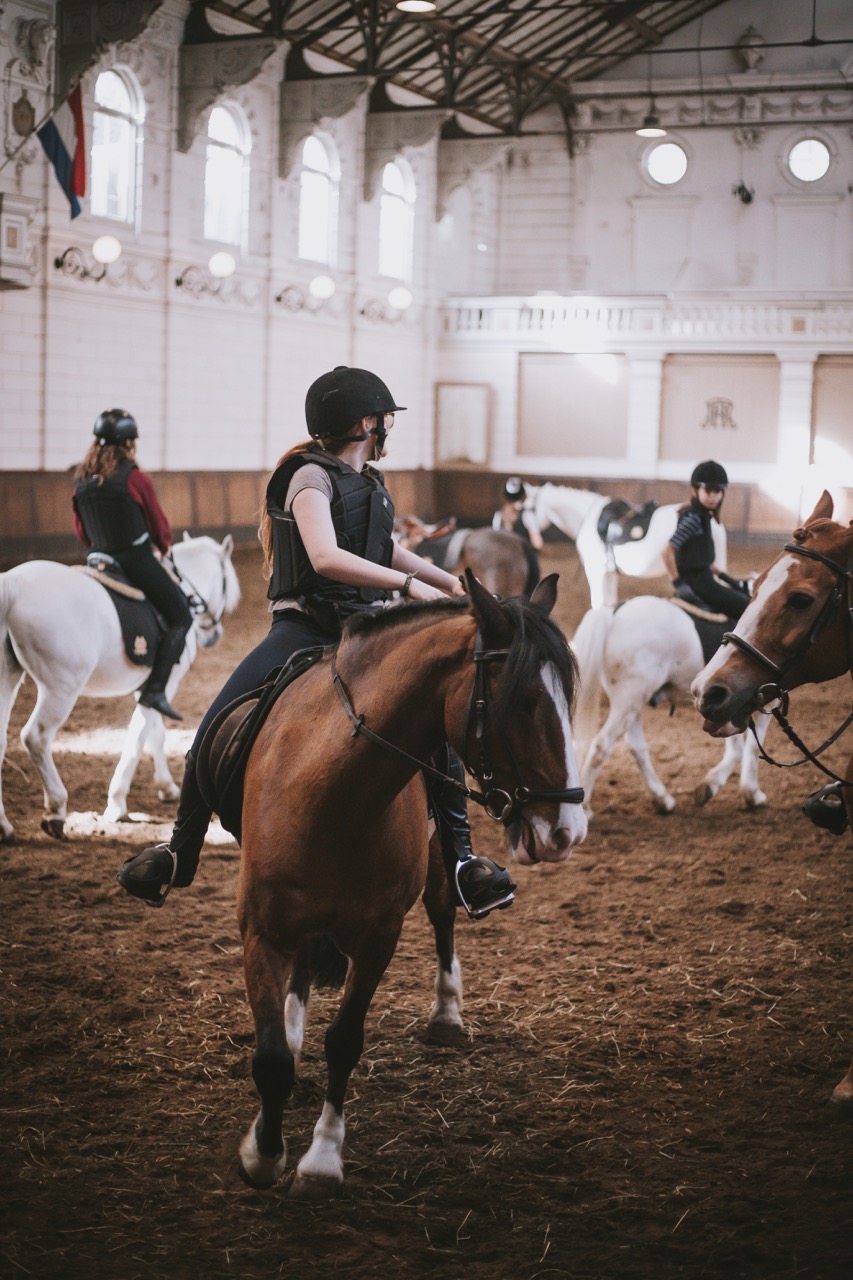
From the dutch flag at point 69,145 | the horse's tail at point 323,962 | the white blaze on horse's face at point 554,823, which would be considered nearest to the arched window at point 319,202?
the dutch flag at point 69,145

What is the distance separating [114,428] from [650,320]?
20.1m

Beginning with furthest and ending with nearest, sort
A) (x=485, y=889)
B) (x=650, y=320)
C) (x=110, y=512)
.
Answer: (x=650, y=320) → (x=110, y=512) → (x=485, y=889)

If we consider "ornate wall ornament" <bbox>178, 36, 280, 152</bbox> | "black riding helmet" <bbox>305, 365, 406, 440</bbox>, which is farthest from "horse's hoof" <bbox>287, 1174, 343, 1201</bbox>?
"ornate wall ornament" <bbox>178, 36, 280, 152</bbox>

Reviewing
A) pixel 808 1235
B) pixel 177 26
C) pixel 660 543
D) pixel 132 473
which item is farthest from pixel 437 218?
pixel 808 1235

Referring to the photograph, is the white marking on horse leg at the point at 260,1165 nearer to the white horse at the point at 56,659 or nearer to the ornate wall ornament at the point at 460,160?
→ the white horse at the point at 56,659

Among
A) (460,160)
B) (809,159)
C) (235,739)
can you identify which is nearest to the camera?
(235,739)

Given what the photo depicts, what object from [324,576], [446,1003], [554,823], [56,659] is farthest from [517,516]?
[554,823]

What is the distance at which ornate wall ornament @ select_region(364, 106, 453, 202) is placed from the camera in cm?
2289

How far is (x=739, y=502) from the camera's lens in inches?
969

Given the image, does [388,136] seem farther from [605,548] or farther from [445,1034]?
[445,1034]

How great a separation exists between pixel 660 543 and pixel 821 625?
10018mm

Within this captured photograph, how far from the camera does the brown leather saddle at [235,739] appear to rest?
3389 mm

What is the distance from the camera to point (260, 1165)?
3219 millimetres

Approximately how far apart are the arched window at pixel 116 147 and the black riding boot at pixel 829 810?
15.7 meters
